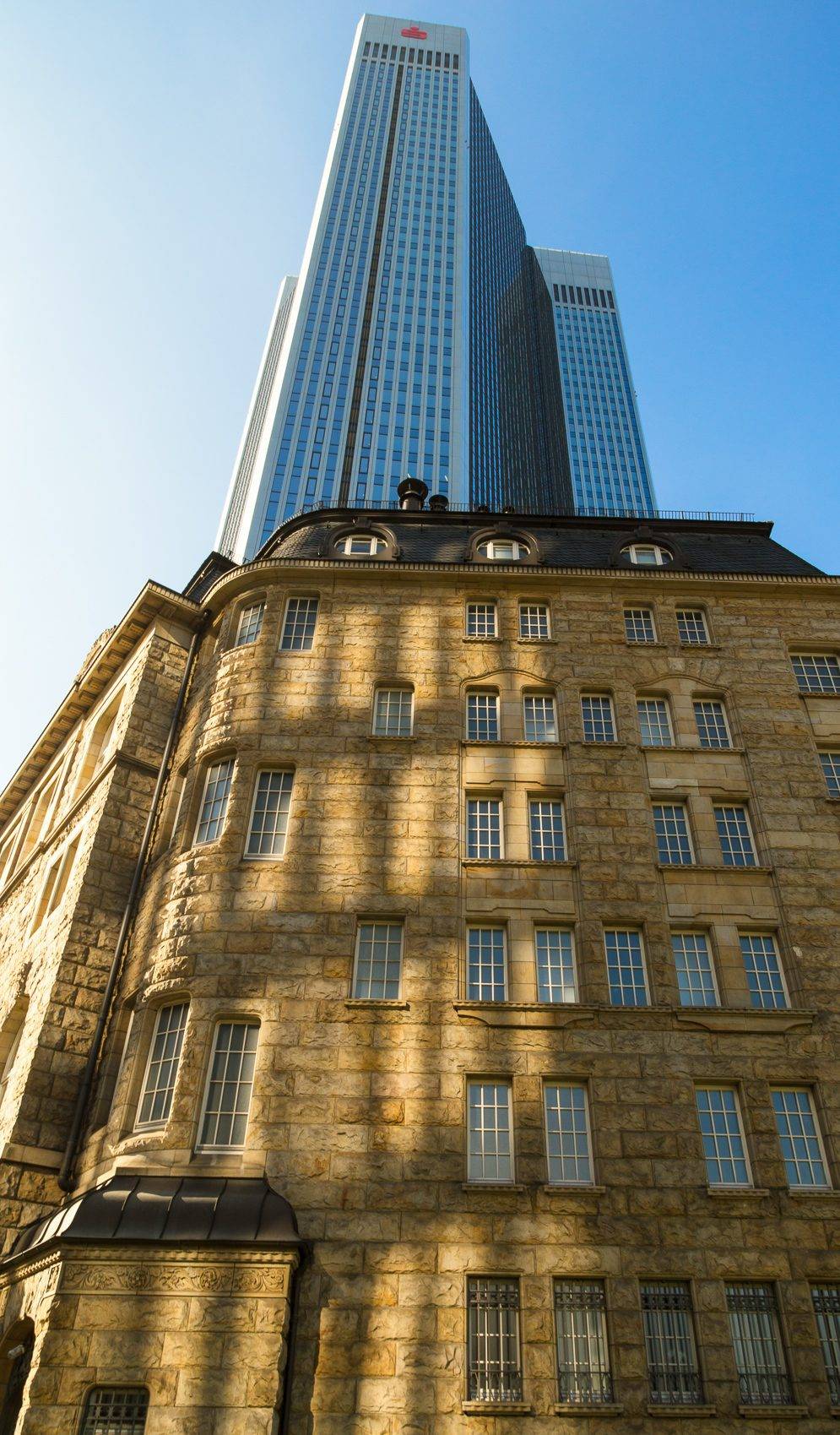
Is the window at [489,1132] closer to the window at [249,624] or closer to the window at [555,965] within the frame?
the window at [555,965]

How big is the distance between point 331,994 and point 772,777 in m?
12.9

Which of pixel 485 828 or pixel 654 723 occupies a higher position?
pixel 654 723

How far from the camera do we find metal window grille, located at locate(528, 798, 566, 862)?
24453mm

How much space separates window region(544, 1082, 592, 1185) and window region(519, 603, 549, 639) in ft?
43.0

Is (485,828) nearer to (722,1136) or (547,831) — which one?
(547,831)

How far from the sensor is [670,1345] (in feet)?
60.1

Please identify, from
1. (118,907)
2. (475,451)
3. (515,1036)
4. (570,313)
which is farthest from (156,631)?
(570,313)

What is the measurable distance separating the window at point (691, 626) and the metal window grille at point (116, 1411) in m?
22.4

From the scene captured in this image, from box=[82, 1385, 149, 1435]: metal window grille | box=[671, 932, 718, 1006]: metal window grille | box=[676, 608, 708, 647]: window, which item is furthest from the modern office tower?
box=[82, 1385, 149, 1435]: metal window grille

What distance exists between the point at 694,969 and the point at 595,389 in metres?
158

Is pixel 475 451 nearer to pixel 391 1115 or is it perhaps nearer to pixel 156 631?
pixel 156 631

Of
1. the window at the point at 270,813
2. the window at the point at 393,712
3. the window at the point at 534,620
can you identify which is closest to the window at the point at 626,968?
the window at the point at 393,712

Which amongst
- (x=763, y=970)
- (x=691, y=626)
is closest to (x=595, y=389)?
(x=691, y=626)

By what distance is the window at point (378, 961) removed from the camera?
2209 centimetres
